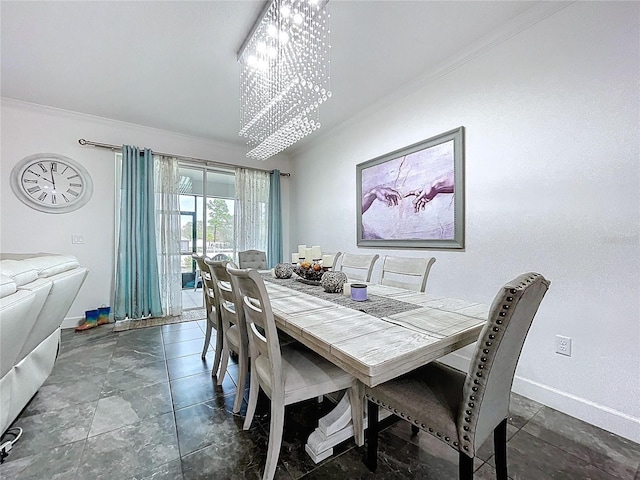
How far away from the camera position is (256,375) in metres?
1.46

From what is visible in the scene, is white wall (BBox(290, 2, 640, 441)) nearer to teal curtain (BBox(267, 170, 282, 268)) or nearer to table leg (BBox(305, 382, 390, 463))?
table leg (BBox(305, 382, 390, 463))

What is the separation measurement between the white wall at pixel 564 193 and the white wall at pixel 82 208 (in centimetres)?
A: 395

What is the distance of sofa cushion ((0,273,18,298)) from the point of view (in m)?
1.12

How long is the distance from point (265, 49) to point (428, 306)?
2172mm

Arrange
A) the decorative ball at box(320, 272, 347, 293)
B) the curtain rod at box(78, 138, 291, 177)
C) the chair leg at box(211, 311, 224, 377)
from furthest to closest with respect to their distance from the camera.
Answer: the curtain rod at box(78, 138, 291, 177) → the chair leg at box(211, 311, 224, 377) → the decorative ball at box(320, 272, 347, 293)

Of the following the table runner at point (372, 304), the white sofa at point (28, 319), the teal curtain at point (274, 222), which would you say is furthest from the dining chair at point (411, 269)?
the teal curtain at point (274, 222)

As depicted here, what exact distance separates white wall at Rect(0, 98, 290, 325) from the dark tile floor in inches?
70.3

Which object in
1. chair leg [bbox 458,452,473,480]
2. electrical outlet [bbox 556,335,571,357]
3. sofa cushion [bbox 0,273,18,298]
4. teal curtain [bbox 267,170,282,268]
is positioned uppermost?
teal curtain [bbox 267,170,282,268]

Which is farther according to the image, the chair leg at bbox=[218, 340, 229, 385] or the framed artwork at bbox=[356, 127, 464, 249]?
the framed artwork at bbox=[356, 127, 464, 249]

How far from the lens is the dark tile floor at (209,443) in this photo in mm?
1259

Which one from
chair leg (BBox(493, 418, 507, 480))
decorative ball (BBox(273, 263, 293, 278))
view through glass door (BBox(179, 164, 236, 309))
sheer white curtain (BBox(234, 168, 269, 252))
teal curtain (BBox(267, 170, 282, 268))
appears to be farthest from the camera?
teal curtain (BBox(267, 170, 282, 268))

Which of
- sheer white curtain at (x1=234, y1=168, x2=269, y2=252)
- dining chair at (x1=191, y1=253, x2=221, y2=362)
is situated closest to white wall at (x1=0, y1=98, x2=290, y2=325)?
sheer white curtain at (x1=234, y1=168, x2=269, y2=252)

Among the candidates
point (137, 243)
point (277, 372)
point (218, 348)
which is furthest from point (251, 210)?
point (277, 372)

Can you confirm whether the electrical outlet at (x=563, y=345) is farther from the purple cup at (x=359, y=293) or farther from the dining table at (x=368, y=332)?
the purple cup at (x=359, y=293)
